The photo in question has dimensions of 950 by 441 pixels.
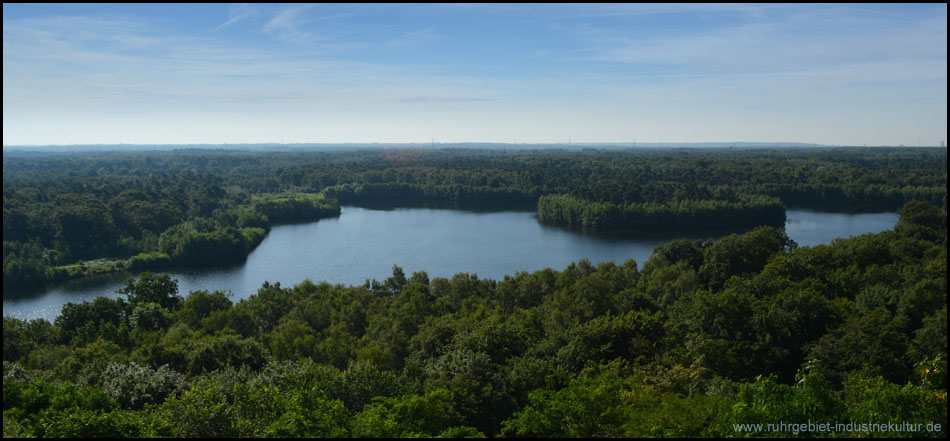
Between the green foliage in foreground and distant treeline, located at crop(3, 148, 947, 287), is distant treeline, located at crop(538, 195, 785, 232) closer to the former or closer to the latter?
distant treeline, located at crop(3, 148, 947, 287)

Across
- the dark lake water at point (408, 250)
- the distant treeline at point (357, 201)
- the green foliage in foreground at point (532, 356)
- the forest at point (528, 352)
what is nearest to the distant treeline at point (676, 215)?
the distant treeline at point (357, 201)

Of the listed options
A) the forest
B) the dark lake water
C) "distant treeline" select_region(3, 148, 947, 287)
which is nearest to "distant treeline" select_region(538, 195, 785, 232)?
"distant treeline" select_region(3, 148, 947, 287)

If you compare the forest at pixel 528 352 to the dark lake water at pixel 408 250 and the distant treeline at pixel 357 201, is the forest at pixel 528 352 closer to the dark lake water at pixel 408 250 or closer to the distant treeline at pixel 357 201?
the distant treeline at pixel 357 201

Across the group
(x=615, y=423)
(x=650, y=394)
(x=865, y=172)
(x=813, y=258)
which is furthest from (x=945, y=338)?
(x=865, y=172)

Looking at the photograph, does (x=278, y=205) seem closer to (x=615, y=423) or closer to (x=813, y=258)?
(x=813, y=258)

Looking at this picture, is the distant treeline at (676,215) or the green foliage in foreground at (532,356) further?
the distant treeline at (676,215)
